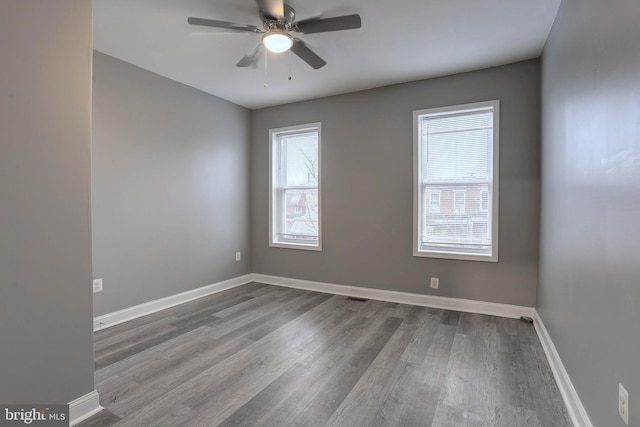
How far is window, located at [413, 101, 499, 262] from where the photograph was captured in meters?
3.44

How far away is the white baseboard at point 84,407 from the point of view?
1.73m

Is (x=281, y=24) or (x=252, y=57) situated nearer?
(x=281, y=24)

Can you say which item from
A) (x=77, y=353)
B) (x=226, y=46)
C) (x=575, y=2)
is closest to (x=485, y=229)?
(x=575, y=2)

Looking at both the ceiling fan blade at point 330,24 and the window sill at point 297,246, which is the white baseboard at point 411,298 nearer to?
the window sill at point 297,246

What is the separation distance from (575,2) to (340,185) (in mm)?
2821

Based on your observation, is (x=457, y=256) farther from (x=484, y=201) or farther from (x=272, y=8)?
(x=272, y=8)

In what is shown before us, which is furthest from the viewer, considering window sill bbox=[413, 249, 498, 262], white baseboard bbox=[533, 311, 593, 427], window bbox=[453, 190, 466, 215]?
window bbox=[453, 190, 466, 215]

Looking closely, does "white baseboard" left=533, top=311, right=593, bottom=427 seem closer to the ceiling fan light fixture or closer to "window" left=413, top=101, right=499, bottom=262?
"window" left=413, top=101, right=499, bottom=262

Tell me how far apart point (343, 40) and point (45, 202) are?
250cm

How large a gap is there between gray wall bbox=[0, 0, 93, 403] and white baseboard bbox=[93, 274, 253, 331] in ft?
4.90

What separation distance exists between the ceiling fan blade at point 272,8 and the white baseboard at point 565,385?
116 inches

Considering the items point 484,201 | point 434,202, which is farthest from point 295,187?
point 484,201

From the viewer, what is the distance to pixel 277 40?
2352 millimetres

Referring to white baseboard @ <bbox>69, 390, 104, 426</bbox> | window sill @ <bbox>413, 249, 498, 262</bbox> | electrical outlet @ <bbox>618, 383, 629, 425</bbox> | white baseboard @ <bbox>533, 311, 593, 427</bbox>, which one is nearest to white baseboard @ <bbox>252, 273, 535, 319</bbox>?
window sill @ <bbox>413, 249, 498, 262</bbox>
